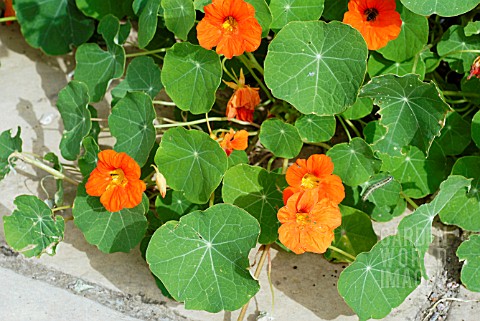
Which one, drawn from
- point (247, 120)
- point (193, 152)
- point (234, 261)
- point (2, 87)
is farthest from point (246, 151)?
point (2, 87)

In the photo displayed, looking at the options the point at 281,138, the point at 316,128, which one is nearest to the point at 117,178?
the point at 281,138

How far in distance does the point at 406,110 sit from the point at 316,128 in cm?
29

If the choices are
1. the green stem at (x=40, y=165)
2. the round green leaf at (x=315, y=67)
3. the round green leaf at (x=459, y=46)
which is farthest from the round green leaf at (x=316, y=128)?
the green stem at (x=40, y=165)

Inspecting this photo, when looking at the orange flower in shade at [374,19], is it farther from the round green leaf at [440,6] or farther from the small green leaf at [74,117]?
the small green leaf at [74,117]

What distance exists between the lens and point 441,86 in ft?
8.09

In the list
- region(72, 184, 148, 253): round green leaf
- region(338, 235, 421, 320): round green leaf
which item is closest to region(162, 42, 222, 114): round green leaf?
region(72, 184, 148, 253): round green leaf

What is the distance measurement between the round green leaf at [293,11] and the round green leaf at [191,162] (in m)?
0.45

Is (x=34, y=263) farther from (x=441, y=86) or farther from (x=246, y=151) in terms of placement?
(x=441, y=86)

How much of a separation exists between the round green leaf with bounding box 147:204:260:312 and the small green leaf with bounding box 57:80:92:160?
0.55 metres

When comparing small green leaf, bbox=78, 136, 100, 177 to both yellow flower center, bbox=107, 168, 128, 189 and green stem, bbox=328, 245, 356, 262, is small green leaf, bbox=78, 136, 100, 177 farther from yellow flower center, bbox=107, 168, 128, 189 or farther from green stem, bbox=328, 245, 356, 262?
green stem, bbox=328, 245, 356, 262

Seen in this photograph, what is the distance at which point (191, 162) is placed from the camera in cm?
218

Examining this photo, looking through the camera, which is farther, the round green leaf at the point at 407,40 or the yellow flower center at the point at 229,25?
the round green leaf at the point at 407,40

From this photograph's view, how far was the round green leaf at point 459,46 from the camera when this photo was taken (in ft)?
7.68

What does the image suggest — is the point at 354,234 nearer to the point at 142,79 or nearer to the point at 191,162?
the point at 191,162
